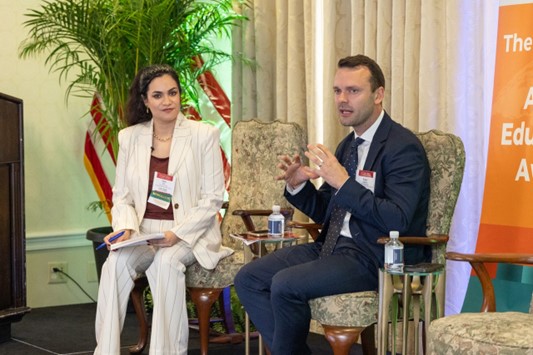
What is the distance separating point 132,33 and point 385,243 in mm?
2655

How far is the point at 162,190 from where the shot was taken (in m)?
4.77

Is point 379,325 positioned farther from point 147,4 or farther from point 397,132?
point 147,4

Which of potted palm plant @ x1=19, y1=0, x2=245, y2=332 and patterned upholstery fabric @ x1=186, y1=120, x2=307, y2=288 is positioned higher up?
potted palm plant @ x1=19, y1=0, x2=245, y2=332

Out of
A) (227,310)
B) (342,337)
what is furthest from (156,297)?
(342,337)

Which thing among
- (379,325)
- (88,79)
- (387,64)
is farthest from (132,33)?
(379,325)

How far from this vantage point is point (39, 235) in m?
6.45

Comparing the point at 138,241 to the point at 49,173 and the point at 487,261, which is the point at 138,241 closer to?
the point at 487,261

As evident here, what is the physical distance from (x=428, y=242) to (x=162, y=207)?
1.52m

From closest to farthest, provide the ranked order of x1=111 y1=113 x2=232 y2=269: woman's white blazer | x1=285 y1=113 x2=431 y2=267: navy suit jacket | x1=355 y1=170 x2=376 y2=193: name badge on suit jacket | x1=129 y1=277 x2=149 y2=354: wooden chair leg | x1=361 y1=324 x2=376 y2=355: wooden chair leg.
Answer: x1=285 y1=113 x2=431 y2=267: navy suit jacket, x1=355 y1=170 x2=376 y2=193: name badge on suit jacket, x1=361 y1=324 x2=376 y2=355: wooden chair leg, x1=111 y1=113 x2=232 y2=269: woman's white blazer, x1=129 y1=277 x2=149 y2=354: wooden chair leg

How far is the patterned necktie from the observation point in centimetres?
407

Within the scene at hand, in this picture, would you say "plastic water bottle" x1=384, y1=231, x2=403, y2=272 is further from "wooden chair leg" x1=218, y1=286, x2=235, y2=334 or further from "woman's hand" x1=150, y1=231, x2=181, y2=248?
"wooden chair leg" x1=218, y1=286, x2=235, y2=334

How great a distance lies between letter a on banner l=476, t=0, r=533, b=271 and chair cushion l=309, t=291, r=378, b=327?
3.35 ft

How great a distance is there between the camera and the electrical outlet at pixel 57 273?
21.3ft

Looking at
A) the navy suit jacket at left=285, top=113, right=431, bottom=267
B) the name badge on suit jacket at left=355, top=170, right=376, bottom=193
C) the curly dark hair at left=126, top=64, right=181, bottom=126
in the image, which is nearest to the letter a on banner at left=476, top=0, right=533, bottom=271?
the navy suit jacket at left=285, top=113, right=431, bottom=267
